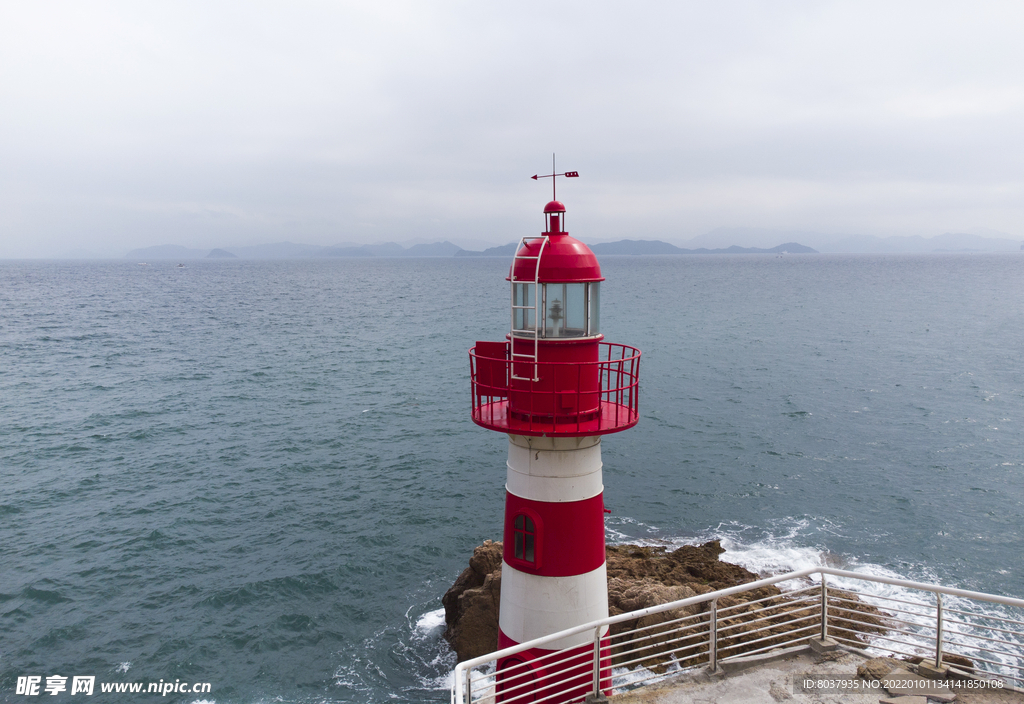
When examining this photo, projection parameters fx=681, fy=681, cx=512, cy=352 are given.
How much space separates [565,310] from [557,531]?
3.10 metres

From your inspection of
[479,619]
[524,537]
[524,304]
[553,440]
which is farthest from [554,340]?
[479,619]

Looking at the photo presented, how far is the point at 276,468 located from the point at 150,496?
15.9 feet

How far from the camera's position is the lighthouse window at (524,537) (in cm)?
967

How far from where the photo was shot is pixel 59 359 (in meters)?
52.4

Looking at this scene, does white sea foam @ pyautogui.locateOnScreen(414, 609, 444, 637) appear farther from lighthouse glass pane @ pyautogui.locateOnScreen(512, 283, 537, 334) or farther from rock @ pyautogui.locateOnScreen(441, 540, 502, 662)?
lighthouse glass pane @ pyautogui.locateOnScreen(512, 283, 537, 334)

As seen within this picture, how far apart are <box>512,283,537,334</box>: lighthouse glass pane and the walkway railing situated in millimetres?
3958

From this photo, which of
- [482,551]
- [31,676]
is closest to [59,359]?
[31,676]

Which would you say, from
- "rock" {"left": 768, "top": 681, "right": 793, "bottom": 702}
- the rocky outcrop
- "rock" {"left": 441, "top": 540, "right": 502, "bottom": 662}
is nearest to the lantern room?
"rock" {"left": 768, "top": 681, "right": 793, "bottom": 702}

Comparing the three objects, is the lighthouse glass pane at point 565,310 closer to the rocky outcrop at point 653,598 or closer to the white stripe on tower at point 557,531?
the white stripe on tower at point 557,531

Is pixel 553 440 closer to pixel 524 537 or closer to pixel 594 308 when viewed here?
pixel 524 537

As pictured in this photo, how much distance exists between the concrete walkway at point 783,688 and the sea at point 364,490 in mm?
10511

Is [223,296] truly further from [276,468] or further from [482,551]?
[482,551]

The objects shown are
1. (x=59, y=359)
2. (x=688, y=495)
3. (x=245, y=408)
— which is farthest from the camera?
(x=59, y=359)

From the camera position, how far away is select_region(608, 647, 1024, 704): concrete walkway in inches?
292
